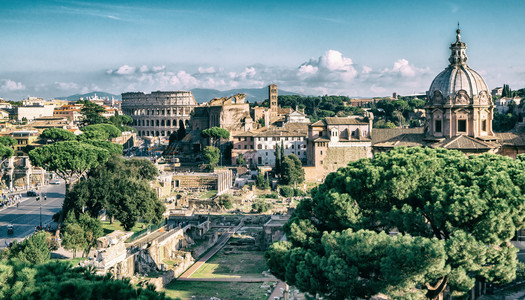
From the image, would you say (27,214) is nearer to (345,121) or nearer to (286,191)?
(286,191)

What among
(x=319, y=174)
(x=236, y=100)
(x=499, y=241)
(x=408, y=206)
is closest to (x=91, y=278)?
(x=408, y=206)

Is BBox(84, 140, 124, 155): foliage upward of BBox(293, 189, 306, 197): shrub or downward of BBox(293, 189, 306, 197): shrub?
upward

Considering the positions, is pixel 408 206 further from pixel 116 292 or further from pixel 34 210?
pixel 34 210

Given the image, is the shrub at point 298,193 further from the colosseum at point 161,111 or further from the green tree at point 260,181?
the colosseum at point 161,111

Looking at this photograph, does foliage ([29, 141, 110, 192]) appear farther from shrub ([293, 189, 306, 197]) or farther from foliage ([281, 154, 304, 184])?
shrub ([293, 189, 306, 197])

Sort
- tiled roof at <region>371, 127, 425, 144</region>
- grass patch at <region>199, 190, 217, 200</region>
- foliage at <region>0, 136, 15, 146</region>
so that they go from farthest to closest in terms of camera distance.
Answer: foliage at <region>0, 136, 15, 146</region>
tiled roof at <region>371, 127, 425, 144</region>
grass patch at <region>199, 190, 217, 200</region>

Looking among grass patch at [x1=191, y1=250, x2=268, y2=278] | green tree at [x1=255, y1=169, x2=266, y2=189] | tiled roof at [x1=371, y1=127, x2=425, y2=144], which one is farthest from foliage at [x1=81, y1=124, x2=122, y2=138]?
grass patch at [x1=191, y1=250, x2=268, y2=278]
